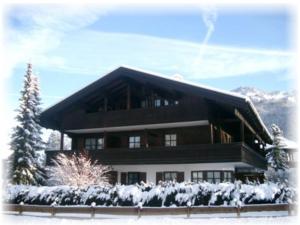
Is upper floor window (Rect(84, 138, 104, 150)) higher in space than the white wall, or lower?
higher

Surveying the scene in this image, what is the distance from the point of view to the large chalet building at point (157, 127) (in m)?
24.2

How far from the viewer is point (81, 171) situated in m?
25.9

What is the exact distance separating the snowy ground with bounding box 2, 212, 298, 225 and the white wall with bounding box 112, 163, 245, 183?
8.70 metres

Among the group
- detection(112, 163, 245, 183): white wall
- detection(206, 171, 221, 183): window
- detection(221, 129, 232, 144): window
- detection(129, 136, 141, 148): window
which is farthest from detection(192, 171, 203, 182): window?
detection(129, 136, 141, 148): window

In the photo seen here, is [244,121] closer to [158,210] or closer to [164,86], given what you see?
[164,86]

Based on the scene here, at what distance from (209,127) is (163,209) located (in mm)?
9991

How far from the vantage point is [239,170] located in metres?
27.2

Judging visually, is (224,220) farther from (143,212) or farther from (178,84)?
(178,84)

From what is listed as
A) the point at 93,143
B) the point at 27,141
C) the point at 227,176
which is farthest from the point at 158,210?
the point at 27,141

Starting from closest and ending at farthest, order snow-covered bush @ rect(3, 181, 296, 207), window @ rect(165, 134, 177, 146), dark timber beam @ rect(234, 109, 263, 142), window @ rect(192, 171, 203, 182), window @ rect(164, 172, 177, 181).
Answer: snow-covered bush @ rect(3, 181, 296, 207)
dark timber beam @ rect(234, 109, 263, 142)
window @ rect(192, 171, 203, 182)
window @ rect(164, 172, 177, 181)
window @ rect(165, 134, 177, 146)

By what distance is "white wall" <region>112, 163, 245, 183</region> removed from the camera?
24.8 m

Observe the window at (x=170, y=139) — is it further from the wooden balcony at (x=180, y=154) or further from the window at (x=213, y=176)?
the window at (x=213, y=176)

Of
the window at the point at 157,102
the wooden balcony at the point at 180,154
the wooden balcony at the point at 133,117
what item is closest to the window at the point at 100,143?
the wooden balcony at the point at 133,117

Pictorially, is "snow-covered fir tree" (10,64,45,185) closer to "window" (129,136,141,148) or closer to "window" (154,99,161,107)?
"window" (129,136,141,148)
